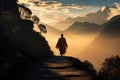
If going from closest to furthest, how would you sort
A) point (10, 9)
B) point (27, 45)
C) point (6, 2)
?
1. point (27, 45)
2. point (6, 2)
3. point (10, 9)

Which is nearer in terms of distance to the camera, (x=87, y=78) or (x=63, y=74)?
(x=87, y=78)

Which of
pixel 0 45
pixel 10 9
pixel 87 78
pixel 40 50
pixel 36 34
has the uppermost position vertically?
pixel 10 9

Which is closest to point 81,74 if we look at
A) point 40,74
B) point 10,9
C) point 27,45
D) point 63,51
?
point 40,74

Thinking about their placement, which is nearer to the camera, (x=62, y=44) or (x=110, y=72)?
(x=62, y=44)

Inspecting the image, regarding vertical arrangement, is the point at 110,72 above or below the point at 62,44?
below

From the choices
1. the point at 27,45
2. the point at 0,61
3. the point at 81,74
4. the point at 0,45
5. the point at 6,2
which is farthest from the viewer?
the point at 6,2

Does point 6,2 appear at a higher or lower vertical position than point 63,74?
higher

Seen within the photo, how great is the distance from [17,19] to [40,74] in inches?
3610

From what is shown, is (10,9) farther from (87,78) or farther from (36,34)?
(87,78)

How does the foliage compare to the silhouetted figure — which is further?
the silhouetted figure

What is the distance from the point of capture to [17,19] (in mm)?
108250

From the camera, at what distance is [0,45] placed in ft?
93.8

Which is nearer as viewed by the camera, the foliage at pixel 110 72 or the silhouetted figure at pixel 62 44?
the foliage at pixel 110 72

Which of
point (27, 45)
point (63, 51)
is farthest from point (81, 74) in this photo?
point (27, 45)
